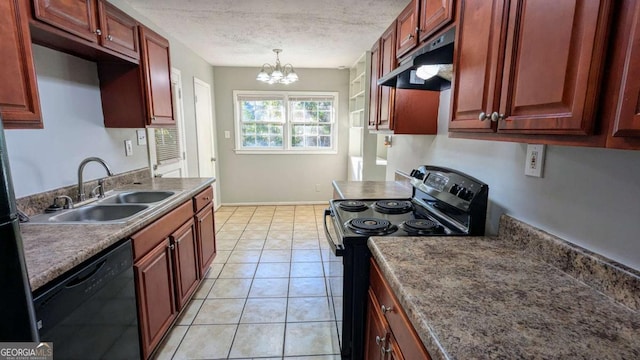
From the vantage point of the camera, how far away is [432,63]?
1458 mm

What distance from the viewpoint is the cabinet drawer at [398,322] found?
0.80m

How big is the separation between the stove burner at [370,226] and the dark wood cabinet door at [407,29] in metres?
1.02

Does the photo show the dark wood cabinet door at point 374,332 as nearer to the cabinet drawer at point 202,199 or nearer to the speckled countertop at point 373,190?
the speckled countertop at point 373,190

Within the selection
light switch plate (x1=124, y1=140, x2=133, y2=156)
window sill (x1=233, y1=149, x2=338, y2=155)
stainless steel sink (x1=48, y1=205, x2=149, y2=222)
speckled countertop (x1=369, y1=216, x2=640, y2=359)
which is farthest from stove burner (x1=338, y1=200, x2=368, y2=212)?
window sill (x1=233, y1=149, x2=338, y2=155)

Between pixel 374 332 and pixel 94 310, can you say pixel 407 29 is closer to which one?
pixel 374 332

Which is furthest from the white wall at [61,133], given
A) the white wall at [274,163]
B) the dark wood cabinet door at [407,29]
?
the white wall at [274,163]

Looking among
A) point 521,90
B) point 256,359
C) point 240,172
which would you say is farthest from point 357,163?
point 521,90

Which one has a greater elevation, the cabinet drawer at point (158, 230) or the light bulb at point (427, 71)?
the light bulb at point (427, 71)

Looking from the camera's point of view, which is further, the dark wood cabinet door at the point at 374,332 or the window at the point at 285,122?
the window at the point at 285,122

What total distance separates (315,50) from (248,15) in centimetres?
134

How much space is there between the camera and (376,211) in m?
1.79

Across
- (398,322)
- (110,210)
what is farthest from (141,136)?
(398,322)

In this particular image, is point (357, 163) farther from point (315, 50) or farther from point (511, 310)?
point (511, 310)

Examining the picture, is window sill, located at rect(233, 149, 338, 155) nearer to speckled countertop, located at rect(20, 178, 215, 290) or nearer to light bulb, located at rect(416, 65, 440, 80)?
speckled countertop, located at rect(20, 178, 215, 290)
